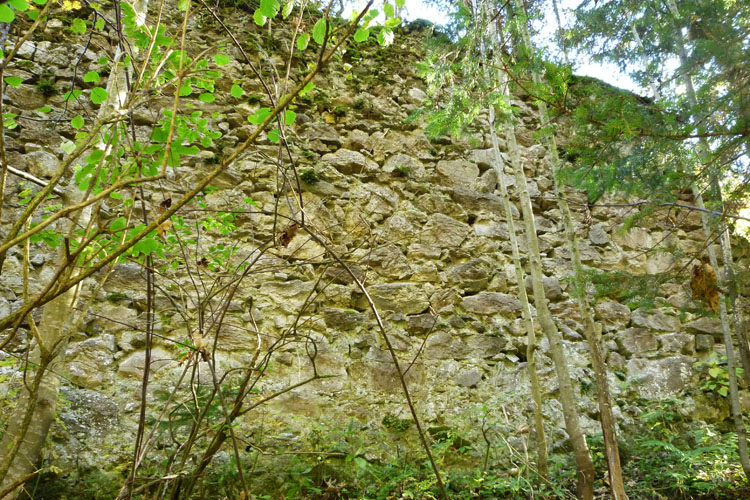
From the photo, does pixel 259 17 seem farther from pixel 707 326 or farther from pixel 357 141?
pixel 707 326

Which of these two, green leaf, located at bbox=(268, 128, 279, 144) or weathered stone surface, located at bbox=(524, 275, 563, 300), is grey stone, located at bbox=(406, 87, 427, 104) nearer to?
weathered stone surface, located at bbox=(524, 275, 563, 300)

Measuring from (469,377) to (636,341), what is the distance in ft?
6.52

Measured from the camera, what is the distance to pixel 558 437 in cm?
381

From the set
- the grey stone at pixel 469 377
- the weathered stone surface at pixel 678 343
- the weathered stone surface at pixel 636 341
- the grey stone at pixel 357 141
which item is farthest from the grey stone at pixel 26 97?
the weathered stone surface at pixel 678 343

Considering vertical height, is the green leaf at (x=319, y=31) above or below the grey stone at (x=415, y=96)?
below

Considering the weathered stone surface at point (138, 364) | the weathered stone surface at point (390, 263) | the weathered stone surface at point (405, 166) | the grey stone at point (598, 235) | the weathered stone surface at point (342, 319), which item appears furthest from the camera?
the grey stone at point (598, 235)

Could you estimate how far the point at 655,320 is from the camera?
15.3 ft

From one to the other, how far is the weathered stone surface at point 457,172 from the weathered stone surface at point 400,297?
140 cm

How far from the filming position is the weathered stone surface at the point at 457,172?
4880mm

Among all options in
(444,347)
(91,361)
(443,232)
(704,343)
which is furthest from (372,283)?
(704,343)

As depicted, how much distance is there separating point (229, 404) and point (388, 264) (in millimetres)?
2058

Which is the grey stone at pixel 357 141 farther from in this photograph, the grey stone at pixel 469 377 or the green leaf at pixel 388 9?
the green leaf at pixel 388 9

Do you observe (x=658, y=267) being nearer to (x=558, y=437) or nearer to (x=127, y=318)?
(x=558, y=437)

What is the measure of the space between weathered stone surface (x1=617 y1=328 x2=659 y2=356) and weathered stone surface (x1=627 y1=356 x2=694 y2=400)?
0.09m
